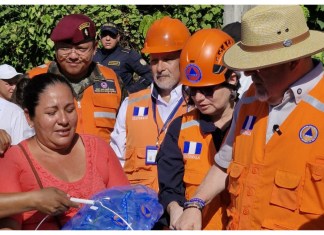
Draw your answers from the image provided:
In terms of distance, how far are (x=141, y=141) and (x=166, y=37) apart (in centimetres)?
80

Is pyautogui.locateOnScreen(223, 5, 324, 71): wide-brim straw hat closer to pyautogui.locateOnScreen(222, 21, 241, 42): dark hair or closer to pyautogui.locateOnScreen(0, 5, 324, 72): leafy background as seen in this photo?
pyautogui.locateOnScreen(222, 21, 241, 42): dark hair

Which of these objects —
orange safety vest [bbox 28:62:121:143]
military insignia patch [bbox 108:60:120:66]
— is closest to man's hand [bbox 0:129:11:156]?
orange safety vest [bbox 28:62:121:143]

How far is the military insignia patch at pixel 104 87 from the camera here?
568cm

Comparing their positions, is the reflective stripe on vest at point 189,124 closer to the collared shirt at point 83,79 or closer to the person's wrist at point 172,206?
the person's wrist at point 172,206

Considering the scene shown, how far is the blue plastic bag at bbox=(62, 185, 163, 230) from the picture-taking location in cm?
340

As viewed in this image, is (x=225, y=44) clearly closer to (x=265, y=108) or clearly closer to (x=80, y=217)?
(x=265, y=108)

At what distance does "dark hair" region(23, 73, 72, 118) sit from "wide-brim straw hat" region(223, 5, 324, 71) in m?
1.01

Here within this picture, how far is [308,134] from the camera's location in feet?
10.1

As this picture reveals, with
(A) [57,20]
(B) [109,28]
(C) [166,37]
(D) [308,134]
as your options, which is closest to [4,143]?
(D) [308,134]

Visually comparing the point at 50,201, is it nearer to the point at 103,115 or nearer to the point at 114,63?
the point at 103,115

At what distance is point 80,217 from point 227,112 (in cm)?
117

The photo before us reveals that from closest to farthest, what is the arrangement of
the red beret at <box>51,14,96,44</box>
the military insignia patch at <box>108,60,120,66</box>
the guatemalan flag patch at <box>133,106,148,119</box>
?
the guatemalan flag patch at <box>133,106,148,119</box> < the red beret at <box>51,14,96,44</box> < the military insignia patch at <box>108,60,120,66</box>

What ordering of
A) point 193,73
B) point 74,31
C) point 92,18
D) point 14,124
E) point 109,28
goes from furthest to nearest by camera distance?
1. point 92,18
2. point 109,28
3. point 74,31
4. point 14,124
5. point 193,73

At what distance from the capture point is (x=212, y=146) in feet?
13.4
